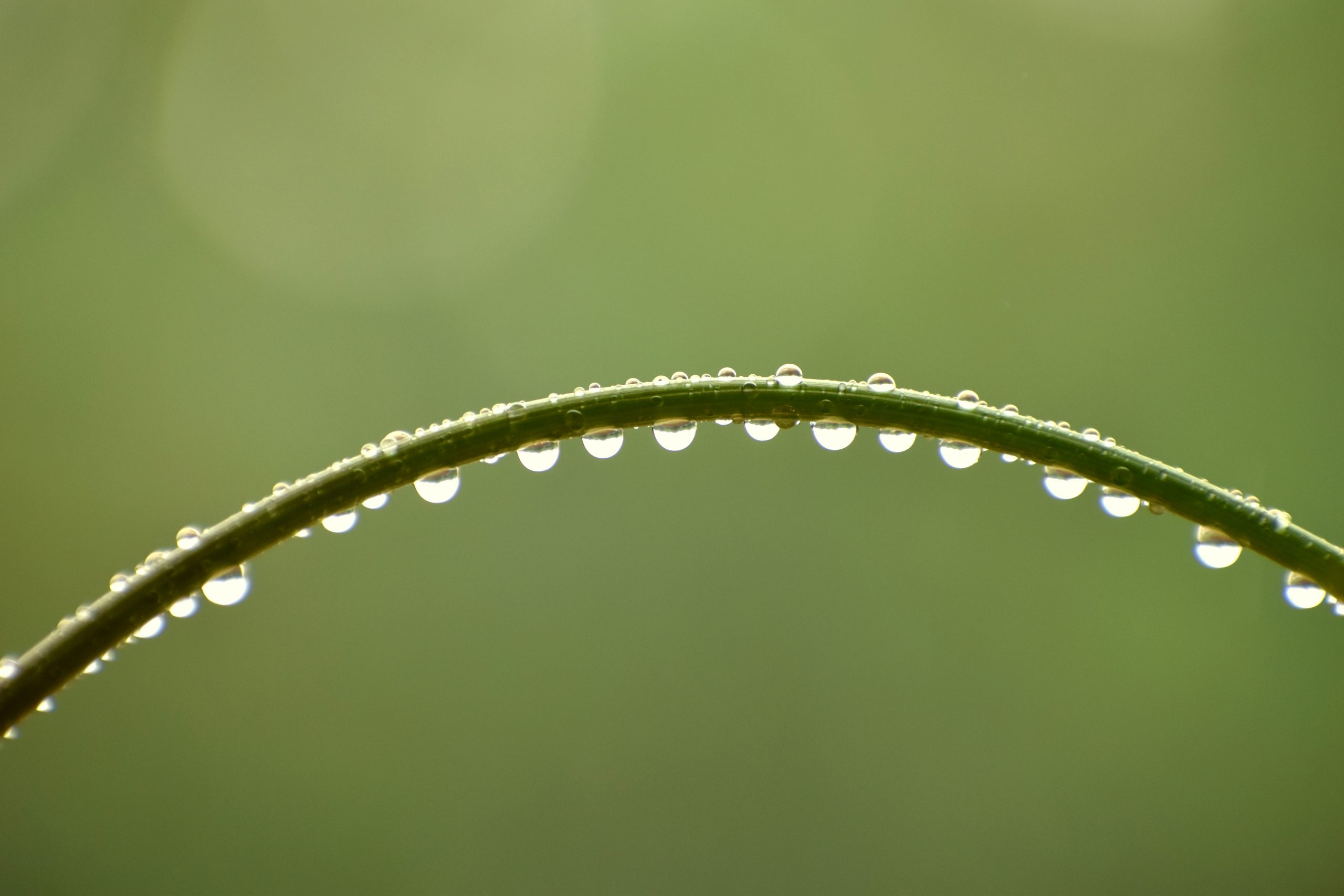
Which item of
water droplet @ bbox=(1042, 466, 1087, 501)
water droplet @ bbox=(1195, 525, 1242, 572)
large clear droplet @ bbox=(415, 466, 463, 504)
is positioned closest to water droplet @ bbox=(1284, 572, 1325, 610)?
water droplet @ bbox=(1195, 525, 1242, 572)

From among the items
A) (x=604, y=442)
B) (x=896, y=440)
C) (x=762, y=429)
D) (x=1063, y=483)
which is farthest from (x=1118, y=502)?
(x=604, y=442)

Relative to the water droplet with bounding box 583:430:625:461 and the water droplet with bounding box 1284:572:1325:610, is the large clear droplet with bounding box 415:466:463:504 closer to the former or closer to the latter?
the water droplet with bounding box 583:430:625:461

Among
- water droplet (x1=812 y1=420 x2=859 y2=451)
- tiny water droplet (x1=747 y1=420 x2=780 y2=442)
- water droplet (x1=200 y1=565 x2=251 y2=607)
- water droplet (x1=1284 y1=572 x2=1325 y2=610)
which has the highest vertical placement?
tiny water droplet (x1=747 y1=420 x2=780 y2=442)

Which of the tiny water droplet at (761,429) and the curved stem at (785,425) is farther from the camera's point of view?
the tiny water droplet at (761,429)

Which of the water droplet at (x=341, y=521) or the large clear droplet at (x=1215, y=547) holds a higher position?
the water droplet at (x=341, y=521)

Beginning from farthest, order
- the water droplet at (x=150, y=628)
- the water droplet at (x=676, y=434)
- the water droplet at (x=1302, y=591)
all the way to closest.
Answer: the water droplet at (x=676, y=434), the water droplet at (x=1302, y=591), the water droplet at (x=150, y=628)

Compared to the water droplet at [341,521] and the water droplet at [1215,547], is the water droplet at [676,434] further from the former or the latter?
the water droplet at [1215,547]

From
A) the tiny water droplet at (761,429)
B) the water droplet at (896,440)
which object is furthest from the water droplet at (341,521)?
the water droplet at (896,440)
